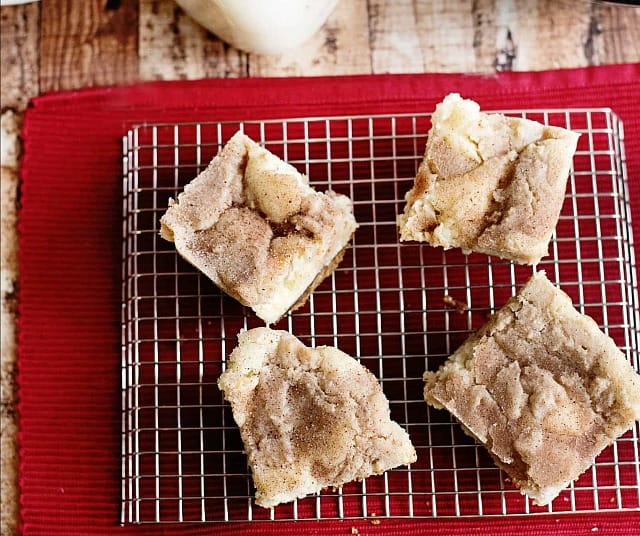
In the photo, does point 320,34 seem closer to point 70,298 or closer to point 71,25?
point 71,25

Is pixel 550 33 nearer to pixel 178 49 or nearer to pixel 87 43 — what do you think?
pixel 178 49

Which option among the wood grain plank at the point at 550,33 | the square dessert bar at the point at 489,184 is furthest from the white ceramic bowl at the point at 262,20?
the wood grain plank at the point at 550,33

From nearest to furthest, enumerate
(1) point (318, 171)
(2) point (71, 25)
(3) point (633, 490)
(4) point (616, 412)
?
(4) point (616, 412)
(3) point (633, 490)
(1) point (318, 171)
(2) point (71, 25)

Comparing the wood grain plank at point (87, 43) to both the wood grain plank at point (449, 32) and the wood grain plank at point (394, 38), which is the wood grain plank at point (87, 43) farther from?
the wood grain plank at point (449, 32)

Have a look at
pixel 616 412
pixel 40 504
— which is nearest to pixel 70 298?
pixel 40 504

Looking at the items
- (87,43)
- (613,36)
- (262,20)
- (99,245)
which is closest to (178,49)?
(87,43)

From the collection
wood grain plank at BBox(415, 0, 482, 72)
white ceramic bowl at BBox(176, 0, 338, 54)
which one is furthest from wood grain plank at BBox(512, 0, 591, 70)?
white ceramic bowl at BBox(176, 0, 338, 54)
